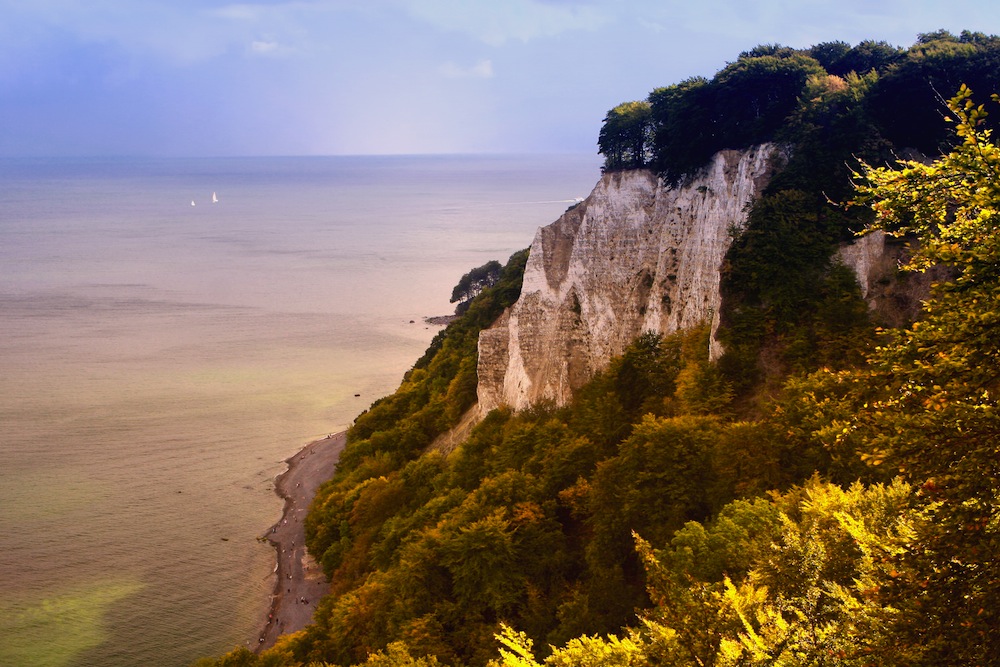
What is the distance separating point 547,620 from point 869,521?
12747 millimetres

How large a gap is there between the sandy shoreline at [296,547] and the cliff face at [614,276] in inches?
494

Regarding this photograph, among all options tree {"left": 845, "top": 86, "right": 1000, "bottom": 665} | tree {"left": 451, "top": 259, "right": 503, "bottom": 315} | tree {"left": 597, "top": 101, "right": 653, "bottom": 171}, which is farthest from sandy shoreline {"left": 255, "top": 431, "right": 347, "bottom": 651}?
tree {"left": 451, "top": 259, "right": 503, "bottom": 315}

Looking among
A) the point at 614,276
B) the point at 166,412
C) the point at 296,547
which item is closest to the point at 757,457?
the point at 614,276

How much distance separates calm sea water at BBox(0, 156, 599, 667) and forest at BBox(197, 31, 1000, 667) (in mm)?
6550

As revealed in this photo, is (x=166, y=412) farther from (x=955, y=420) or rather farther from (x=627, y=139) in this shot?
(x=955, y=420)

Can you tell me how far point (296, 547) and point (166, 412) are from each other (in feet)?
76.7

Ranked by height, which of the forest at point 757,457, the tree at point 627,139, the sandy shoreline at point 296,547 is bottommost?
the sandy shoreline at point 296,547

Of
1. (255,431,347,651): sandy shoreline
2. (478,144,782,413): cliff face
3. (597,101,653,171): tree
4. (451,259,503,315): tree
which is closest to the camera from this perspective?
(478,144,782,413): cliff face

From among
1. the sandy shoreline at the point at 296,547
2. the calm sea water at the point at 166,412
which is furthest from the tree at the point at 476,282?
the sandy shoreline at the point at 296,547

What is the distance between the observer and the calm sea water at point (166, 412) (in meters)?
36.2

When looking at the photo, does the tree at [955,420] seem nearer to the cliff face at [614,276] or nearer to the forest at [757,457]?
the forest at [757,457]

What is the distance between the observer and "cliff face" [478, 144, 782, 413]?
32.6 m

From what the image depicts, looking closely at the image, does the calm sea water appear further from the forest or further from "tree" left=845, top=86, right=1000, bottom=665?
"tree" left=845, top=86, right=1000, bottom=665

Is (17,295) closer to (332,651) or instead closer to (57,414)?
(57,414)
